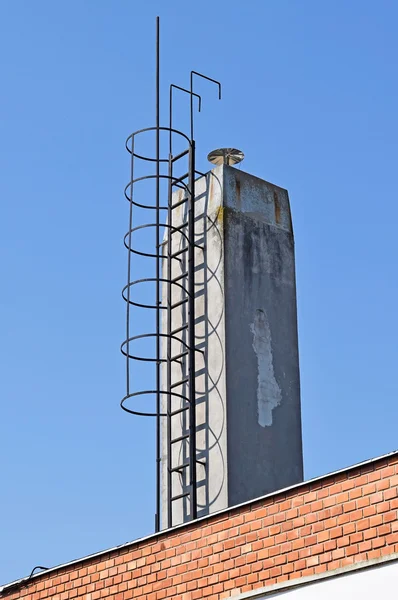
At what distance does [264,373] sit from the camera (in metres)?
16.3

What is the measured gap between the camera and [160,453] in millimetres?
16219

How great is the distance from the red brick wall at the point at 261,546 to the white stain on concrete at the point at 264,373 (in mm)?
4529

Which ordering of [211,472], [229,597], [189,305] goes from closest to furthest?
1. [229,597]
2. [211,472]
3. [189,305]

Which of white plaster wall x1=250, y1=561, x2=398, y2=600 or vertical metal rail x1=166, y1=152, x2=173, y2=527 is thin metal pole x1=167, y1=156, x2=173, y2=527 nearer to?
vertical metal rail x1=166, y1=152, x2=173, y2=527

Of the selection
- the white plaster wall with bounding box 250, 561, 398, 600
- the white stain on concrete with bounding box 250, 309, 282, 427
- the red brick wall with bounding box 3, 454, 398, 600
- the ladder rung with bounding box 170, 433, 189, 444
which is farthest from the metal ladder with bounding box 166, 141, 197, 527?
the white plaster wall with bounding box 250, 561, 398, 600

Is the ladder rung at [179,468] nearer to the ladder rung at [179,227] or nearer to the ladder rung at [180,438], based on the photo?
the ladder rung at [180,438]

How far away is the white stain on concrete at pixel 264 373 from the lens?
16109mm


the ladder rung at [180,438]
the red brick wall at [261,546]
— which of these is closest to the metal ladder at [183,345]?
the ladder rung at [180,438]

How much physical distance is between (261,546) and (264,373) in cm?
605

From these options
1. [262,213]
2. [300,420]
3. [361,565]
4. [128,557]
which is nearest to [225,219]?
[262,213]

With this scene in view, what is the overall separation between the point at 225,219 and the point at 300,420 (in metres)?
3.00

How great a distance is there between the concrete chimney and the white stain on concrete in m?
0.01

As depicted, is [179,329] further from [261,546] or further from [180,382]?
[261,546]

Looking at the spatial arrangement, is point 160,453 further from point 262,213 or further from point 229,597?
point 229,597
